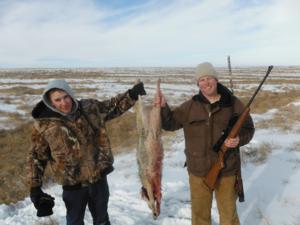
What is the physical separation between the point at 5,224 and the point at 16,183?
2253mm

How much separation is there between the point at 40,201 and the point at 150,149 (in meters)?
1.06

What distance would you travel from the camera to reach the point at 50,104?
10.7 ft

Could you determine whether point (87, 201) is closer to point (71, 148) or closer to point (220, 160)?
point (71, 148)

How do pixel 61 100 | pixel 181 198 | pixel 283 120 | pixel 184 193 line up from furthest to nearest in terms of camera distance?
pixel 283 120
pixel 184 193
pixel 181 198
pixel 61 100

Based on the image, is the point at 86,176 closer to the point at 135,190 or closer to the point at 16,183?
the point at 135,190

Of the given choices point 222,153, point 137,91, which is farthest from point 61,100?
point 222,153

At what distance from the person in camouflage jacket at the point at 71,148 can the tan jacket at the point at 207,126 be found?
54cm

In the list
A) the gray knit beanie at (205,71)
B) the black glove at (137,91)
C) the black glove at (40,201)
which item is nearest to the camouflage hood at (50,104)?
the black glove at (137,91)

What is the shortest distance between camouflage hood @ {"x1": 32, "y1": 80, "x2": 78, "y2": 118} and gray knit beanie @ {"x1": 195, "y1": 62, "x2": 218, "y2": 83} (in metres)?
1.12

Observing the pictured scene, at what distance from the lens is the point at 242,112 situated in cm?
350

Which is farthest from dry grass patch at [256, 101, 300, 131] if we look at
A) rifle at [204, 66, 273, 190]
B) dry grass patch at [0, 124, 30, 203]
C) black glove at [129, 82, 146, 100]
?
black glove at [129, 82, 146, 100]

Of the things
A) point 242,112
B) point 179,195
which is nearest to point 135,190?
point 179,195

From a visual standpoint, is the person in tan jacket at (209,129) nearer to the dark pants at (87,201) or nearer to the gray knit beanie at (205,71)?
the gray knit beanie at (205,71)

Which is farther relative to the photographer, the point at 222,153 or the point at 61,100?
the point at 222,153
